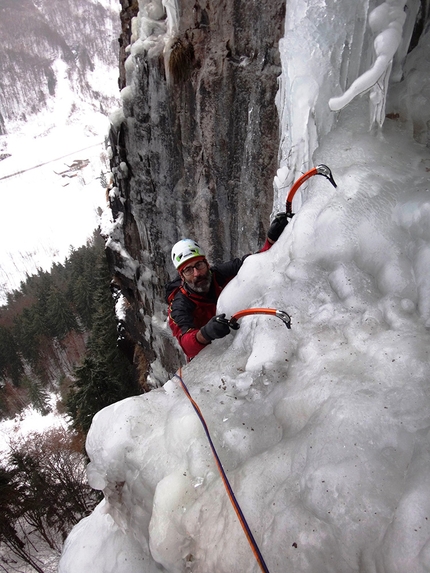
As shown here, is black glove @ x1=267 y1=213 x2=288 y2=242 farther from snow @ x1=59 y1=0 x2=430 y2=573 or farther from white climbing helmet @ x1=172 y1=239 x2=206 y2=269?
white climbing helmet @ x1=172 y1=239 x2=206 y2=269

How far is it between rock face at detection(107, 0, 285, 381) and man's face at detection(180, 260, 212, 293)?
390 cm

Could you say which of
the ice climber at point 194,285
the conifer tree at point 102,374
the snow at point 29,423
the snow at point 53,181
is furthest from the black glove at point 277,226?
the snow at point 53,181

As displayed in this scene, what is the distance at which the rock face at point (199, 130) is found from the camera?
711 cm

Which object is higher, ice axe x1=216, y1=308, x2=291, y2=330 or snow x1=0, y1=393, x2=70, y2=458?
ice axe x1=216, y1=308, x2=291, y2=330


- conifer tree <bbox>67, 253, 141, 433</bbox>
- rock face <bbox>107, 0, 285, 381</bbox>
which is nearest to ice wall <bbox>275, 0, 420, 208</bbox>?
rock face <bbox>107, 0, 285, 381</bbox>

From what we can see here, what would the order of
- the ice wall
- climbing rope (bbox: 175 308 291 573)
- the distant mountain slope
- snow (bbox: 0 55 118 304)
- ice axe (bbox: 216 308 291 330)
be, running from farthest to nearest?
the distant mountain slope
snow (bbox: 0 55 118 304)
the ice wall
ice axe (bbox: 216 308 291 330)
climbing rope (bbox: 175 308 291 573)

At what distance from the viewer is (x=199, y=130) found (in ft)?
28.9

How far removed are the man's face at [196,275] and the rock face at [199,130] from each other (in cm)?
390

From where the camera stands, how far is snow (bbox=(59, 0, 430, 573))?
1.79 meters

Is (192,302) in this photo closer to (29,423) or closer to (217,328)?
(217,328)

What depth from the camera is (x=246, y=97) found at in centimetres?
740

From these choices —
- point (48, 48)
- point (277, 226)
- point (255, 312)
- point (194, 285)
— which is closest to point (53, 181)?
point (48, 48)

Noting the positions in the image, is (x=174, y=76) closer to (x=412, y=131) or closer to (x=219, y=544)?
(x=412, y=131)

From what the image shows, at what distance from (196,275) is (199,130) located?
223 inches
